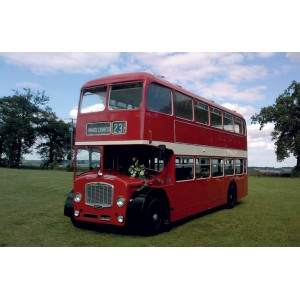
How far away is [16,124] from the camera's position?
27.1 metres

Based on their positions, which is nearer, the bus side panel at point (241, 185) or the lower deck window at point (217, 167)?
the lower deck window at point (217, 167)

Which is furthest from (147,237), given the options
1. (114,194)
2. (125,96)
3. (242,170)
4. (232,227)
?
(242,170)

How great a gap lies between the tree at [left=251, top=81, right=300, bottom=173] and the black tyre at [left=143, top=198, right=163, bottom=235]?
23.5 metres

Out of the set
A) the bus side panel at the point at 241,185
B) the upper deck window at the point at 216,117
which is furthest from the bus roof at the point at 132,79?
the bus side panel at the point at 241,185

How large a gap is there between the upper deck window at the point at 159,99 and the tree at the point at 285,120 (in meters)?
22.9

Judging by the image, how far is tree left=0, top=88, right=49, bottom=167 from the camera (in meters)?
25.5

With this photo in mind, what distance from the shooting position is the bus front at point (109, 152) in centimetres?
786

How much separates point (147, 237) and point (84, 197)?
175 cm

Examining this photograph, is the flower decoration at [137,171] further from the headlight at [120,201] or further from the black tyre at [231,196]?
Answer: the black tyre at [231,196]

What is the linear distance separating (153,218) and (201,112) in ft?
13.7

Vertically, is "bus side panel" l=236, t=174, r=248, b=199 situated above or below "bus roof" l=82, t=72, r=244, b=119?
below

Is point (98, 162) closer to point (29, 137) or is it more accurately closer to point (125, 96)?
point (125, 96)

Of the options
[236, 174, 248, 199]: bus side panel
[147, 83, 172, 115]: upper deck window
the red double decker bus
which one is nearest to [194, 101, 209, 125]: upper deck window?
the red double decker bus

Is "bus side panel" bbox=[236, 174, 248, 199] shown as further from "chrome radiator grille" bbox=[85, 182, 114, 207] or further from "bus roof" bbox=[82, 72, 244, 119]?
"chrome radiator grille" bbox=[85, 182, 114, 207]
